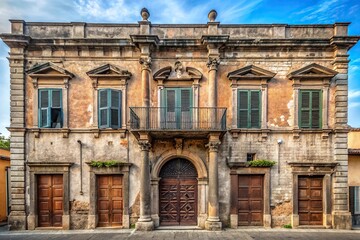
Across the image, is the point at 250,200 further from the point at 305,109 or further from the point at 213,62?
the point at 213,62

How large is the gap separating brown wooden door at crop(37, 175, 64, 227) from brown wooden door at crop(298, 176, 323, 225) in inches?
463

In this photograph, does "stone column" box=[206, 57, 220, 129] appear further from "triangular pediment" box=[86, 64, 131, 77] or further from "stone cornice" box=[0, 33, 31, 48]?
"stone cornice" box=[0, 33, 31, 48]

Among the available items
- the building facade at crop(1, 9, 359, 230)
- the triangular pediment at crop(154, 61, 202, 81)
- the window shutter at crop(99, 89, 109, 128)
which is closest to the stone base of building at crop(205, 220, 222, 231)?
the building facade at crop(1, 9, 359, 230)

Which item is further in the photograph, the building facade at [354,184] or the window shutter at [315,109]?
the building facade at [354,184]

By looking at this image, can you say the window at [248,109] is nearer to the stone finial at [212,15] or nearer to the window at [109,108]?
the stone finial at [212,15]

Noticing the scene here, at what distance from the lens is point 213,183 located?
1201cm

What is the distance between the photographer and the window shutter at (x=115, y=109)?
1265 centimetres

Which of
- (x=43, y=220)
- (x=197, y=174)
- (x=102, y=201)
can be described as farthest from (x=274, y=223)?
(x=43, y=220)

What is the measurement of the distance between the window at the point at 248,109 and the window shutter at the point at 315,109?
8.69 feet

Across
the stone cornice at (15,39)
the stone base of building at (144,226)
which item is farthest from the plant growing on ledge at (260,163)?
the stone cornice at (15,39)

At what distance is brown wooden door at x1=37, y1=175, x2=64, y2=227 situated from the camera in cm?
1244

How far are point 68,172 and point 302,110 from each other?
11.9m

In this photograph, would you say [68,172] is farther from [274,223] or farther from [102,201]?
[274,223]

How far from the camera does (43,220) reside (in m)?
12.4
